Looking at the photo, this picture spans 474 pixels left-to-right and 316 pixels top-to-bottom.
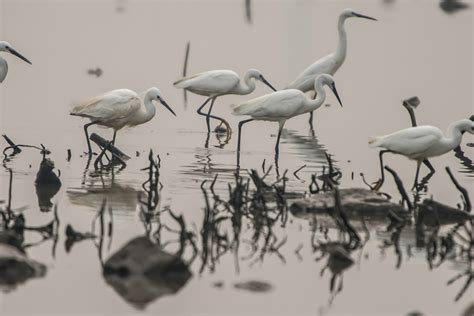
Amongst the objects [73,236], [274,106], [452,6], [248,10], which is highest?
[452,6]

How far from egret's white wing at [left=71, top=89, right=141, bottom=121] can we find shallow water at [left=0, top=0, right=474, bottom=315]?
2.11 ft

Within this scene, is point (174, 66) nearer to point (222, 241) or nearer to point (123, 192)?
point (123, 192)

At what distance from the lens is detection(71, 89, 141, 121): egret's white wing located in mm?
15750

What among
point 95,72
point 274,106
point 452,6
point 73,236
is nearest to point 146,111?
point 274,106

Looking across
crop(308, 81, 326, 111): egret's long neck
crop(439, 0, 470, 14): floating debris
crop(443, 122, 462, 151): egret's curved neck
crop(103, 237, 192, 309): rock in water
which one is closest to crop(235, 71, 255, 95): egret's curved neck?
crop(308, 81, 326, 111): egret's long neck

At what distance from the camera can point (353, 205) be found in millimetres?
12445

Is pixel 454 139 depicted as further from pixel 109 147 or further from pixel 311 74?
pixel 311 74

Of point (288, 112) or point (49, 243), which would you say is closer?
point (49, 243)

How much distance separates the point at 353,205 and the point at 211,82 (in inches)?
268

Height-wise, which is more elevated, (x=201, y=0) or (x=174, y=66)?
(x=201, y=0)

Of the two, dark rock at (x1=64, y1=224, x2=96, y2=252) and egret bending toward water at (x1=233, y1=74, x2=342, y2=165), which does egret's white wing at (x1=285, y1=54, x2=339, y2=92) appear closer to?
egret bending toward water at (x1=233, y1=74, x2=342, y2=165)

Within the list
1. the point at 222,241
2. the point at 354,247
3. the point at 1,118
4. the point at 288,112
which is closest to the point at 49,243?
the point at 222,241

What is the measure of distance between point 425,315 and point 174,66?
17539 millimetres

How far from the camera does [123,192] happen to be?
1377cm
